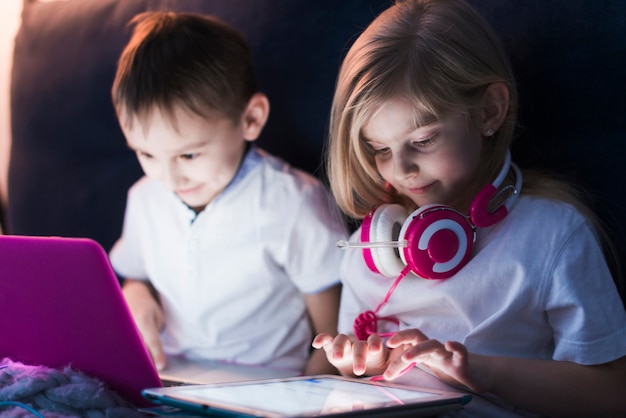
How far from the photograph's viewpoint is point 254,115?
1.23m

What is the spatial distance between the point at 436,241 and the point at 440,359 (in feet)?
0.52

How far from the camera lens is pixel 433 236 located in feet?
3.00

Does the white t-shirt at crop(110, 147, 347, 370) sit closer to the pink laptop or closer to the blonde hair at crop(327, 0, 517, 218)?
the blonde hair at crop(327, 0, 517, 218)

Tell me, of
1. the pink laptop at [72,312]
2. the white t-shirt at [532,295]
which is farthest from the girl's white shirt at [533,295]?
the pink laptop at [72,312]

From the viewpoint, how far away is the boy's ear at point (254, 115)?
122 centimetres

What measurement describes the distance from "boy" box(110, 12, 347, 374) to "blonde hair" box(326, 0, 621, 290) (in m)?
0.23

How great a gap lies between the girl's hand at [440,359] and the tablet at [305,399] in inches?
1.3

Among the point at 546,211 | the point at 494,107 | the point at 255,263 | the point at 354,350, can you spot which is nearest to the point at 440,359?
the point at 354,350

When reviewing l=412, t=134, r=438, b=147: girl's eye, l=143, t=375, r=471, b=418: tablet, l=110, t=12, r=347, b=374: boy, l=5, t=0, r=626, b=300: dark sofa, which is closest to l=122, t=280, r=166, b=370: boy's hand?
l=110, t=12, r=347, b=374: boy

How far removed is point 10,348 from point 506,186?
0.65m

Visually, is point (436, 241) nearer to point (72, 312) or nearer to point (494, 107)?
point (494, 107)

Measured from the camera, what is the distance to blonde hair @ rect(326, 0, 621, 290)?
0.93m

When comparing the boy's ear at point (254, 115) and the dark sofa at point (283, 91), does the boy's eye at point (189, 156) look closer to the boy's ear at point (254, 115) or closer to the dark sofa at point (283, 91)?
the boy's ear at point (254, 115)

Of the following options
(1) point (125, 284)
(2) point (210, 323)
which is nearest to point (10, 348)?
(2) point (210, 323)
